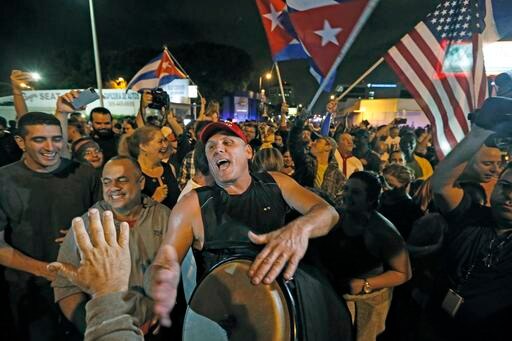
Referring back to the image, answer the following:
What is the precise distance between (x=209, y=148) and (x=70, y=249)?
47.8 inches

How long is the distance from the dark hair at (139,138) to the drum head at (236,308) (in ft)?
8.30

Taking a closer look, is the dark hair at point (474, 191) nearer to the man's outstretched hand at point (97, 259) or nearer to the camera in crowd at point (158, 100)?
the man's outstretched hand at point (97, 259)

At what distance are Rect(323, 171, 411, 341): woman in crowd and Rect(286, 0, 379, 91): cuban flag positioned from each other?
7.68 ft

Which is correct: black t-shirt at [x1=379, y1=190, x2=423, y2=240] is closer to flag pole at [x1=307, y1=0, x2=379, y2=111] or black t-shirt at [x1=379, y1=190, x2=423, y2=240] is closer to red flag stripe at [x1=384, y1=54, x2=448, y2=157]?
red flag stripe at [x1=384, y1=54, x2=448, y2=157]

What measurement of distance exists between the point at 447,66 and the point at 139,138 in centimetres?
Answer: 363

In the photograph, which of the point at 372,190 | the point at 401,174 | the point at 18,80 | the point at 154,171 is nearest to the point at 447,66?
the point at 401,174

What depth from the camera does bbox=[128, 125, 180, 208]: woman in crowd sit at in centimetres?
373

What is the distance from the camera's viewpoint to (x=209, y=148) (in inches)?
87.4

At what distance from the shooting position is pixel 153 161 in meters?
3.81

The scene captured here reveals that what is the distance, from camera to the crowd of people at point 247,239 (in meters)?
1.48

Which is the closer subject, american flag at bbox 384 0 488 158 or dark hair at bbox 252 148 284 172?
american flag at bbox 384 0 488 158

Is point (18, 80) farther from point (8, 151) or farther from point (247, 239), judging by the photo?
point (247, 239)

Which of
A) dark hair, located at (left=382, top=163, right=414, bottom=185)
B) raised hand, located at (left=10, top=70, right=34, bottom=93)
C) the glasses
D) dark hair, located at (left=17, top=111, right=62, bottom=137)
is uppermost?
raised hand, located at (left=10, top=70, right=34, bottom=93)

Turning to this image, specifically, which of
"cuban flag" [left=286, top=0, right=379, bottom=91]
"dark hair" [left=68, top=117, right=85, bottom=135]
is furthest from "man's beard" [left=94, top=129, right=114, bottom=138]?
"cuban flag" [left=286, top=0, right=379, bottom=91]
